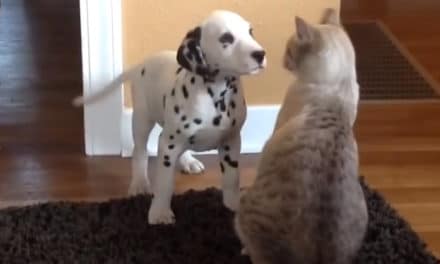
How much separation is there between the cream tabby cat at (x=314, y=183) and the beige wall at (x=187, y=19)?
0.50 m

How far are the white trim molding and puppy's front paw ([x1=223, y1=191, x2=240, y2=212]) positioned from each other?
45 cm

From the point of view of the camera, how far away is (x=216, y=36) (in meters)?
2.06

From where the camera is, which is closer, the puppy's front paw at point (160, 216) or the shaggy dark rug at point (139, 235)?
the shaggy dark rug at point (139, 235)

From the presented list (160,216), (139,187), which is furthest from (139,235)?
(139,187)

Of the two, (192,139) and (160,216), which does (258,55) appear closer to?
(192,139)

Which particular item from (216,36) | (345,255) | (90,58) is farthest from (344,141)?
(90,58)

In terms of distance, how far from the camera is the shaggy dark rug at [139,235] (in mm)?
2047

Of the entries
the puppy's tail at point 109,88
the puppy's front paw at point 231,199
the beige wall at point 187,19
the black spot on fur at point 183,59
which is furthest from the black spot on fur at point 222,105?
the beige wall at point 187,19

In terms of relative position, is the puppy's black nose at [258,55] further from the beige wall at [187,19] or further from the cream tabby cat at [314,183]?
the beige wall at [187,19]

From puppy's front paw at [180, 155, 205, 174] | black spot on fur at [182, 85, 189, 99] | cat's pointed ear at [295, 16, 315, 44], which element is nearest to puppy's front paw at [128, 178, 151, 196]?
puppy's front paw at [180, 155, 205, 174]

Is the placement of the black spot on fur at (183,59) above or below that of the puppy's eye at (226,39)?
below

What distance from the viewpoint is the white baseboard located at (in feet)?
8.43

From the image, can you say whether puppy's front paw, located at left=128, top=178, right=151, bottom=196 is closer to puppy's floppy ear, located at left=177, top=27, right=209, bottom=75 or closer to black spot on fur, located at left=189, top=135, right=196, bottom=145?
black spot on fur, located at left=189, top=135, right=196, bottom=145

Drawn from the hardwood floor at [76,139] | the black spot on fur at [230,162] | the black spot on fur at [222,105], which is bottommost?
the hardwood floor at [76,139]
